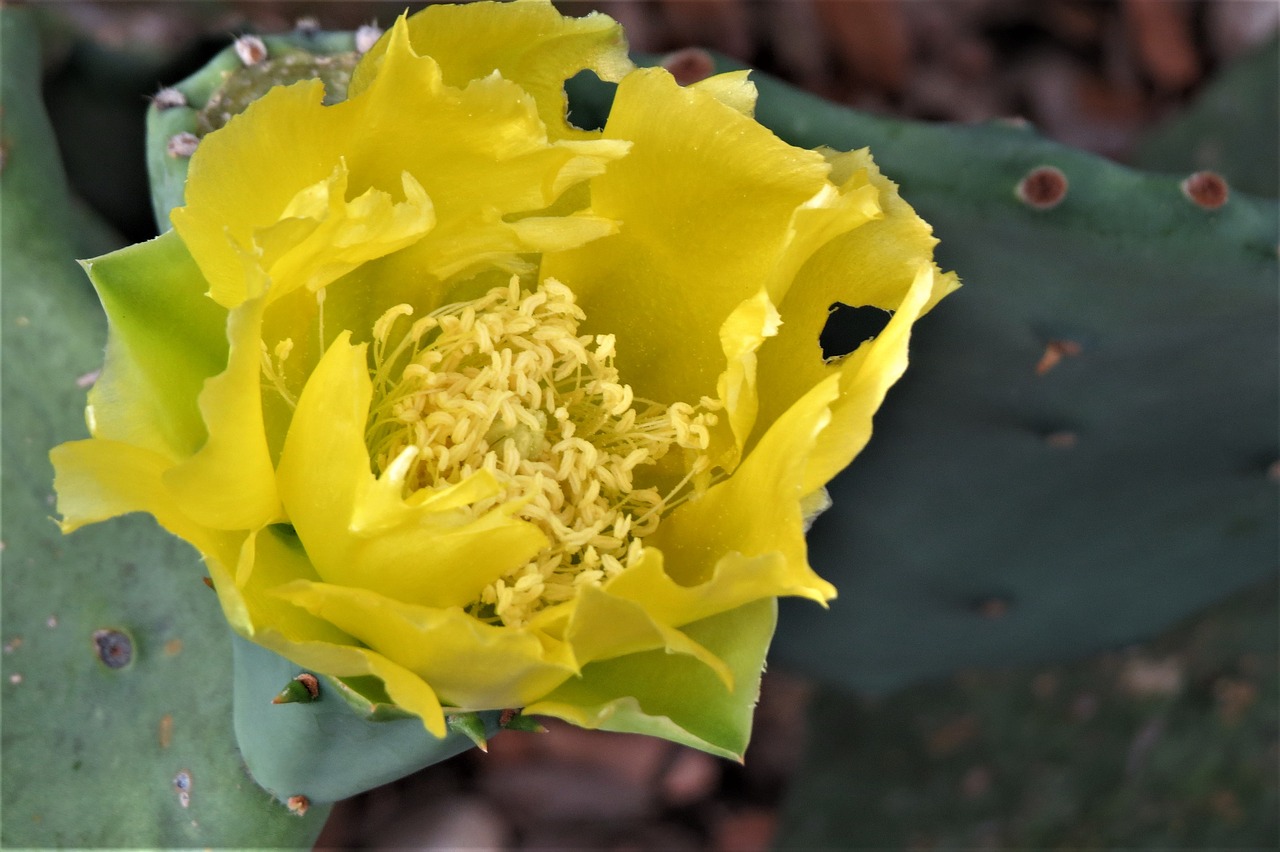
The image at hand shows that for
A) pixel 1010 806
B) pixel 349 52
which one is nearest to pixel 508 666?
pixel 349 52

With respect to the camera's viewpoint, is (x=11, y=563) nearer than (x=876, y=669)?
Yes

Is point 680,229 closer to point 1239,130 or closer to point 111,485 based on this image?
point 111,485

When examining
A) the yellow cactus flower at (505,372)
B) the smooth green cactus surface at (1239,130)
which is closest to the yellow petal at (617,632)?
the yellow cactus flower at (505,372)

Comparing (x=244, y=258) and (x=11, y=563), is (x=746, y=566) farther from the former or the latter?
(x=11, y=563)

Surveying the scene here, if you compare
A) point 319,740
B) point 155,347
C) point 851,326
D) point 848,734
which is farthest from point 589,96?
point 848,734

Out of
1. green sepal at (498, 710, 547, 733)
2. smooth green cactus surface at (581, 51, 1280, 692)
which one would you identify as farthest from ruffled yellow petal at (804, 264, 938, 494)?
smooth green cactus surface at (581, 51, 1280, 692)

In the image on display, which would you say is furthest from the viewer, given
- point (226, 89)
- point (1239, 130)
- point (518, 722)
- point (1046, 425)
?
point (1239, 130)

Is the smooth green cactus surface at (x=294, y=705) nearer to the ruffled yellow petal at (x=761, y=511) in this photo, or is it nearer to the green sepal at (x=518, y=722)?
the green sepal at (x=518, y=722)
